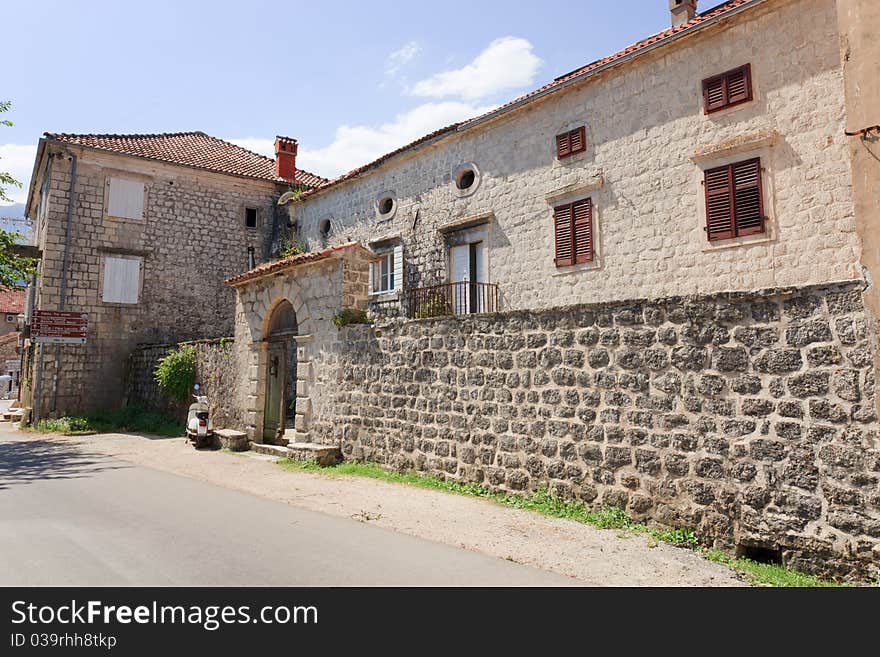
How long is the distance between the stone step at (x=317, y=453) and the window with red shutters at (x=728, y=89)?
354 inches

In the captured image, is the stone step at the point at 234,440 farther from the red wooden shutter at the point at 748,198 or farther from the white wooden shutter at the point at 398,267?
the red wooden shutter at the point at 748,198

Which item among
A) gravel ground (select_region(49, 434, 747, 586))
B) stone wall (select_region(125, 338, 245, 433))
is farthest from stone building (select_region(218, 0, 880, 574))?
stone wall (select_region(125, 338, 245, 433))

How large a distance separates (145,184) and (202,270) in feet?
10.2

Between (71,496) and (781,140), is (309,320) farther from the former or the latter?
(781,140)

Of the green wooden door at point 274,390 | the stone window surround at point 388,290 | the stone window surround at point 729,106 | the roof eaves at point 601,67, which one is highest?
the roof eaves at point 601,67

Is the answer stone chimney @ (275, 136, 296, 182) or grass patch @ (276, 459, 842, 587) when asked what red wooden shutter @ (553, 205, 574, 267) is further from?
stone chimney @ (275, 136, 296, 182)

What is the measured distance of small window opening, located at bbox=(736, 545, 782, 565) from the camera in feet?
15.1

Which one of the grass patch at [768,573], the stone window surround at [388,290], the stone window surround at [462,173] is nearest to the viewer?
the grass patch at [768,573]

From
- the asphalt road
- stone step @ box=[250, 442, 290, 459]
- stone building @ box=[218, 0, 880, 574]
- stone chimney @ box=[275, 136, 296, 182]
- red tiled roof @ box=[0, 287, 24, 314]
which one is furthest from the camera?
red tiled roof @ box=[0, 287, 24, 314]

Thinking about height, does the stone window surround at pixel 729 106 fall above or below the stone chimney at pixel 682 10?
below

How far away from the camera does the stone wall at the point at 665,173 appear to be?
29.5 feet

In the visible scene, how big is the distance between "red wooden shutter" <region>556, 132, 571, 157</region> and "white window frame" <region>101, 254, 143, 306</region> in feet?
43.1

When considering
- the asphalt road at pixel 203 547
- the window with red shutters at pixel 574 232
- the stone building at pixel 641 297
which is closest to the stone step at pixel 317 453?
the stone building at pixel 641 297

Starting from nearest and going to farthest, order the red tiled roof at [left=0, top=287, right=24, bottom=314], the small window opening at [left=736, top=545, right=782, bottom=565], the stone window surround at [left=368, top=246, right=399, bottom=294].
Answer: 1. the small window opening at [left=736, top=545, right=782, bottom=565]
2. the stone window surround at [left=368, top=246, right=399, bottom=294]
3. the red tiled roof at [left=0, top=287, right=24, bottom=314]
